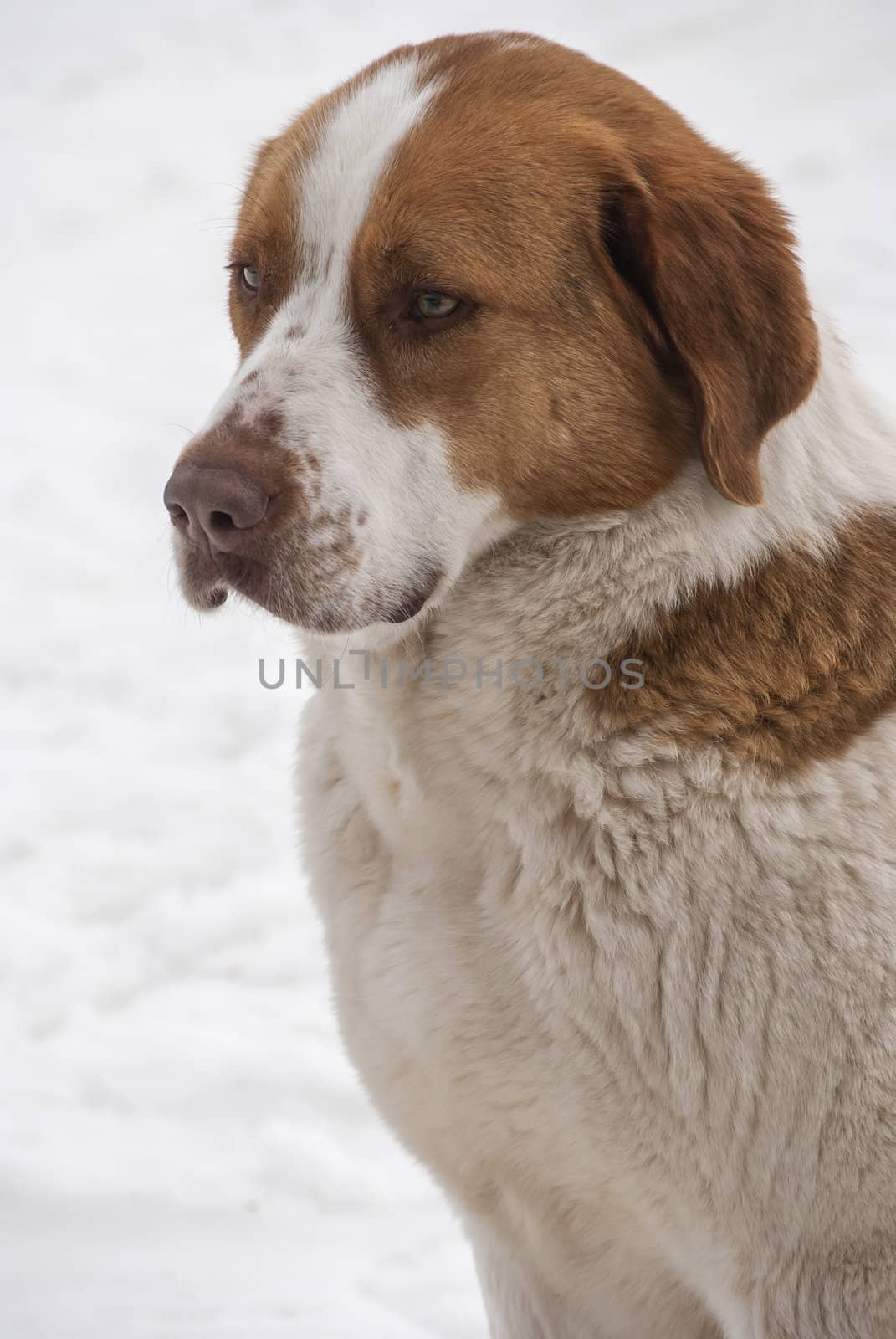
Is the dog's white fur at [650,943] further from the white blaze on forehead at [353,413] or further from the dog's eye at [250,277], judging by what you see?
the dog's eye at [250,277]

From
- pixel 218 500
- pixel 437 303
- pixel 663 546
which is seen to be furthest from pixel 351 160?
pixel 663 546

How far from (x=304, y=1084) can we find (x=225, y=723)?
165 centimetres

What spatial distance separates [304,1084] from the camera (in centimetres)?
423

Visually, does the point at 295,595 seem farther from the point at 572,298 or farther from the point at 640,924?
the point at 640,924

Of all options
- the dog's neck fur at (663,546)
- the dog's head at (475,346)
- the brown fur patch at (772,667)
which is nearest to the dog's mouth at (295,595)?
the dog's head at (475,346)

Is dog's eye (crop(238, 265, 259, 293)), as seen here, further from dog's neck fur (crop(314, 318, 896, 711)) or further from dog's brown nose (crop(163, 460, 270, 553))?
dog's neck fur (crop(314, 318, 896, 711))

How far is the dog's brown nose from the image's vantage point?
2.23m

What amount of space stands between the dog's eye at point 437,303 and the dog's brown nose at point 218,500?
377mm

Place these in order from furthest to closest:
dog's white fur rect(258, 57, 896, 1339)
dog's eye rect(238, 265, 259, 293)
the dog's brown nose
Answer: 1. dog's eye rect(238, 265, 259, 293)
2. dog's white fur rect(258, 57, 896, 1339)
3. the dog's brown nose

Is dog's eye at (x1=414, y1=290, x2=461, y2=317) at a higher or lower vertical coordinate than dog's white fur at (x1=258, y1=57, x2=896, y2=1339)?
higher

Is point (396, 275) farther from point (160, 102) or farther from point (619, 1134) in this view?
point (160, 102)

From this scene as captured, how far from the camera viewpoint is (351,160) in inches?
93.1

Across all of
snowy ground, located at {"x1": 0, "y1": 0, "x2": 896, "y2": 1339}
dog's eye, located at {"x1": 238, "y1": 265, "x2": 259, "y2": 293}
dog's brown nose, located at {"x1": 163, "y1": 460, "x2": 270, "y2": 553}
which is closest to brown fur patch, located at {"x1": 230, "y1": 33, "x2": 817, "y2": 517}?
dog's eye, located at {"x1": 238, "y1": 265, "x2": 259, "y2": 293}

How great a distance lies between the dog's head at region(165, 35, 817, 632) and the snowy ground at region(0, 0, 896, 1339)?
48 centimetres
